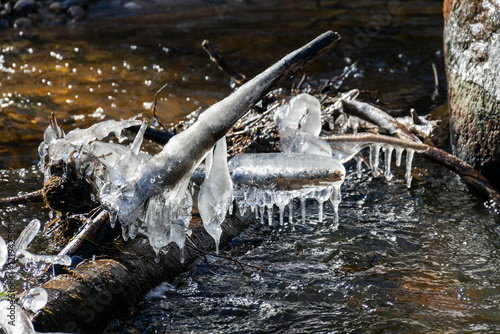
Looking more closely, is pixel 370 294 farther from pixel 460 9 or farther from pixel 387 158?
pixel 460 9

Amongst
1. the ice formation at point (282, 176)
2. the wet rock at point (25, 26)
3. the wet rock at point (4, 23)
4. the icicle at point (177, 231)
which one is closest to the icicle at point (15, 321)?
the icicle at point (177, 231)

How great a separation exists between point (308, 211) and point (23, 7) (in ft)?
34.3

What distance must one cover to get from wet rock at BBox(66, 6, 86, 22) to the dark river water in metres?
1.08

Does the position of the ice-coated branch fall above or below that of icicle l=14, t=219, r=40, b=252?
above

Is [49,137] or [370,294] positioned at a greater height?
[49,137]

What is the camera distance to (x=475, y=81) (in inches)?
196

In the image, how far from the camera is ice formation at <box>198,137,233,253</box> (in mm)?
3197

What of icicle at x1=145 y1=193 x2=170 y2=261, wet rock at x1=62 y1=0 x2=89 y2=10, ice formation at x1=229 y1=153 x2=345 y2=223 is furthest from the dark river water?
wet rock at x1=62 y1=0 x2=89 y2=10

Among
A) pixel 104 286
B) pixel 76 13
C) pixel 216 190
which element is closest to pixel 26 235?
pixel 104 286

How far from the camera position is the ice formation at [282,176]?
10.8 ft

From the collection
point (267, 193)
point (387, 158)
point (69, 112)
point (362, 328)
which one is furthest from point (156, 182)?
point (69, 112)

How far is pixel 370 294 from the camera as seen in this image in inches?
138

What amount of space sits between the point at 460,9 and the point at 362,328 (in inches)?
135

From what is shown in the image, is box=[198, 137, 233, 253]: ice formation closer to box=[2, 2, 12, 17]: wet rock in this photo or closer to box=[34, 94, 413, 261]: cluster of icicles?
box=[34, 94, 413, 261]: cluster of icicles
